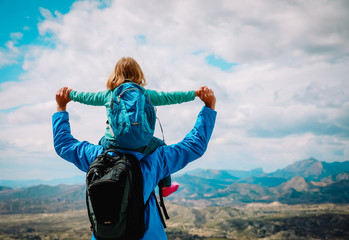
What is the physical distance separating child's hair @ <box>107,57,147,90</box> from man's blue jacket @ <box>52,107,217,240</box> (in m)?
1.22

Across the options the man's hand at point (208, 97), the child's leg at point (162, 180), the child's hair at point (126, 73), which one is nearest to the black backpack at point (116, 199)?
the child's leg at point (162, 180)

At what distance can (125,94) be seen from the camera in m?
4.25

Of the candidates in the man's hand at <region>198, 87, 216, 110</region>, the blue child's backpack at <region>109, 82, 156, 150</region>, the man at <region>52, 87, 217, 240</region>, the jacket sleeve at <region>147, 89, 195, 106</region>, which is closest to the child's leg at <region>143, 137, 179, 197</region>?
the man at <region>52, 87, 217, 240</region>

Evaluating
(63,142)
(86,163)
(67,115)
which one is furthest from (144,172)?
(67,115)

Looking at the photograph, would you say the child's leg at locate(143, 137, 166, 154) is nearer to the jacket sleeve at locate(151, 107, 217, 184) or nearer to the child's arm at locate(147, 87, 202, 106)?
the jacket sleeve at locate(151, 107, 217, 184)

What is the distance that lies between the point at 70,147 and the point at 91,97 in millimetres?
1068

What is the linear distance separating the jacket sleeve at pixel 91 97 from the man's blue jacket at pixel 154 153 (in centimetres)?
42

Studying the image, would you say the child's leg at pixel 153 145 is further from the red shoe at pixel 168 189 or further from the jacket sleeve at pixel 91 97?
the red shoe at pixel 168 189

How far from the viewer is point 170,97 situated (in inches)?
197

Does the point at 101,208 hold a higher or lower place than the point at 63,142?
lower

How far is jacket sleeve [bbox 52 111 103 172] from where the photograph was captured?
465 cm

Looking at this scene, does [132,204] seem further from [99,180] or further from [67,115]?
[67,115]

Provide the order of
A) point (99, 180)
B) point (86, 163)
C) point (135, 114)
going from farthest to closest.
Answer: point (86, 163) → point (135, 114) → point (99, 180)

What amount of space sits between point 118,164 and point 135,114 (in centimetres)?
82
